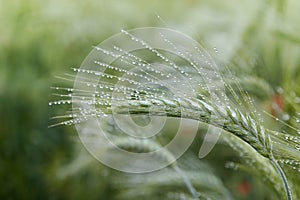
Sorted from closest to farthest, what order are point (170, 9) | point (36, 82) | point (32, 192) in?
point (32, 192) < point (36, 82) < point (170, 9)

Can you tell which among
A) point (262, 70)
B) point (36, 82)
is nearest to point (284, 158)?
point (262, 70)

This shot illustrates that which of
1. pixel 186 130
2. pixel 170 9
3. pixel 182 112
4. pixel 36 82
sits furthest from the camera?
pixel 170 9

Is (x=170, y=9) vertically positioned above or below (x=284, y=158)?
above

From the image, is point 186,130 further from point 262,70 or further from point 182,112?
point 182,112

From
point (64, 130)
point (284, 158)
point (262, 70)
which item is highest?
point (262, 70)

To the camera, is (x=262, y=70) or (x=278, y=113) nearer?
(x=262, y=70)

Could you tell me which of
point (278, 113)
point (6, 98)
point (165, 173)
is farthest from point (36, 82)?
point (278, 113)

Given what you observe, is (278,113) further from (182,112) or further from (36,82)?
(36,82)
